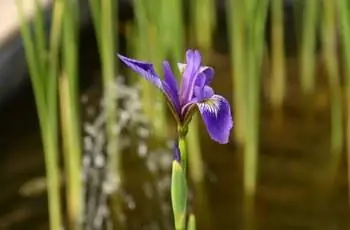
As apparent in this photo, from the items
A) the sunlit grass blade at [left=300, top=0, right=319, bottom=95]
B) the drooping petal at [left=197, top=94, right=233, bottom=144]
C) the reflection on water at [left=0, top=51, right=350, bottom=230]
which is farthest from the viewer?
the sunlit grass blade at [left=300, top=0, right=319, bottom=95]

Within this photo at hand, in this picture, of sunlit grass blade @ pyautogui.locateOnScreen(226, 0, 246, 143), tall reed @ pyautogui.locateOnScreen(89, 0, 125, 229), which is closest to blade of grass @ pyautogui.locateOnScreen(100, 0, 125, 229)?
tall reed @ pyautogui.locateOnScreen(89, 0, 125, 229)

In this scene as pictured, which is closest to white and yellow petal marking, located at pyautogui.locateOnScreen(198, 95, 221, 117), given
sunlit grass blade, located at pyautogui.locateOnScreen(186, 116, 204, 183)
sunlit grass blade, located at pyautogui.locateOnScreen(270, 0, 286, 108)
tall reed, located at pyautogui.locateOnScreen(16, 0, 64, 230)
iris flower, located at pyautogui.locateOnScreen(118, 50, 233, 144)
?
iris flower, located at pyautogui.locateOnScreen(118, 50, 233, 144)

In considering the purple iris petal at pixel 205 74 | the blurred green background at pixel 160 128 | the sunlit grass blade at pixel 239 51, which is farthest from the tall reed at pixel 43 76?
the purple iris petal at pixel 205 74

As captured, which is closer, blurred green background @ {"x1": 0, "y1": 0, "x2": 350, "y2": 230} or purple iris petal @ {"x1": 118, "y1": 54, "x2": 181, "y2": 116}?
purple iris petal @ {"x1": 118, "y1": 54, "x2": 181, "y2": 116}

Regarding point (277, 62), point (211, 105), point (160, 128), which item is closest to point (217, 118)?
point (211, 105)

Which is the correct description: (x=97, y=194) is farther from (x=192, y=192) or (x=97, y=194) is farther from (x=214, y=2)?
(x=214, y=2)

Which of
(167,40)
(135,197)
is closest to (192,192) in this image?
(135,197)

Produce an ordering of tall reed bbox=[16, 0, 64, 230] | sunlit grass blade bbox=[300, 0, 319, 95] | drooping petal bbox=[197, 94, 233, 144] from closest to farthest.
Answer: drooping petal bbox=[197, 94, 233, 144], tall reed bbox=[16, 0, 64, 230], sunlit grass blade bbox=[300, 0, 319, 95]

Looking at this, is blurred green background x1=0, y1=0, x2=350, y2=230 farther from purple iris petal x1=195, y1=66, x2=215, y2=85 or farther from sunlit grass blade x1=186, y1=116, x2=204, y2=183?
purple iris petal x1=195, y1=66, x2=215, y2=85

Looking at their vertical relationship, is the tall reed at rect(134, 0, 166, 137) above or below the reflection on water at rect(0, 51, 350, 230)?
above
